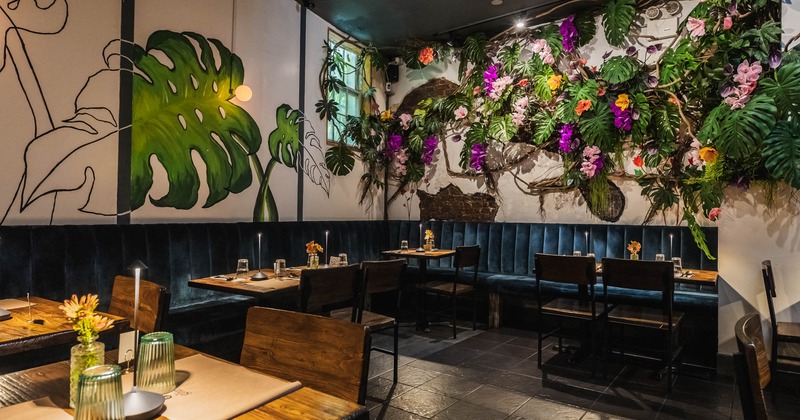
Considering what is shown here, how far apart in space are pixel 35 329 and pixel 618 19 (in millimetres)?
5083

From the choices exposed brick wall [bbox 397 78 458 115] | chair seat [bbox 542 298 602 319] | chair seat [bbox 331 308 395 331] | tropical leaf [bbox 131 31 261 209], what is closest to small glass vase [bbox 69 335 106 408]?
chair seat [bbox 331 308 395 331]

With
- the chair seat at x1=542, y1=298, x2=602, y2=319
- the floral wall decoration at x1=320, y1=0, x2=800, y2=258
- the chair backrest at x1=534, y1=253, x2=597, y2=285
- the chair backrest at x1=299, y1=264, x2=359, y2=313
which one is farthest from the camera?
the floral wall decoration at x1=320, y1=0, x2=800, y2=258

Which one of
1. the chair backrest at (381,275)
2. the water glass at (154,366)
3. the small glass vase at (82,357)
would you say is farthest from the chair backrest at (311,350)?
the chair backrest at (381,275)

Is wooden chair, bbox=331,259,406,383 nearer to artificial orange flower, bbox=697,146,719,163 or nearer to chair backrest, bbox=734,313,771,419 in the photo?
chair backrest, bbox=734,313,771,419

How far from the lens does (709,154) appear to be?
4.05m

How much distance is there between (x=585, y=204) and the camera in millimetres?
5074

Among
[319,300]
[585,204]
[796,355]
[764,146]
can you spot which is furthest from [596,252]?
[319,300]

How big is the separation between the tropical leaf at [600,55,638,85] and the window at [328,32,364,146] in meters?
2.89

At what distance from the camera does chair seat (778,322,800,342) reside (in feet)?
9.90

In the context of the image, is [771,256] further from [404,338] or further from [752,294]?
[404,338]

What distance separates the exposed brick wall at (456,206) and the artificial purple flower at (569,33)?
1.85m

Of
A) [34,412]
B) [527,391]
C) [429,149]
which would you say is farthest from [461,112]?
[34,412]

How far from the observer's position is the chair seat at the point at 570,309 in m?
3.54

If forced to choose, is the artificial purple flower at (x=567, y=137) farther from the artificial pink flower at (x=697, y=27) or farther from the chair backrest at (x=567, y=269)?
the chair backrest at (x=567, y=269)
